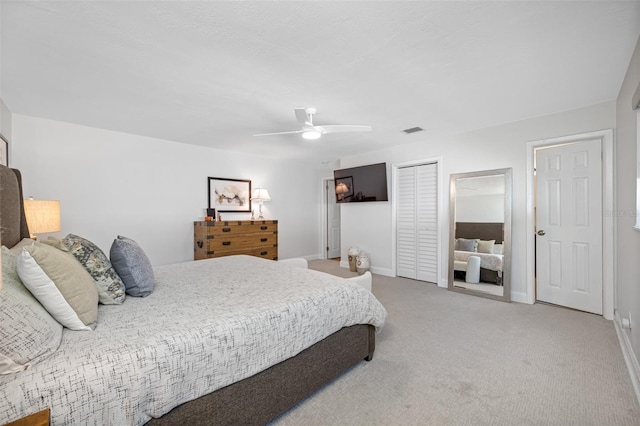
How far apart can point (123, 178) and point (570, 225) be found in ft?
19.0

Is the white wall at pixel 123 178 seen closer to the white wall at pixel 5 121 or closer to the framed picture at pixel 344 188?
the white wall at pixel 5 121

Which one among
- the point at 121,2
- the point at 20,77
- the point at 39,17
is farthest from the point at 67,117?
the point at 121,2

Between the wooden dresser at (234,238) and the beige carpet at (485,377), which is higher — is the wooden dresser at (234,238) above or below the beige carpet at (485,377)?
above

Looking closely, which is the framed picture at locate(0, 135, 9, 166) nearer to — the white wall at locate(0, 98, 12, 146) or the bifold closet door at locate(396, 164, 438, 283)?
the white wall at locate(0, 98, 12, 146)

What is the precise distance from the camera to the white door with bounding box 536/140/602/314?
122 inches

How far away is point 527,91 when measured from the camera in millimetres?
2762

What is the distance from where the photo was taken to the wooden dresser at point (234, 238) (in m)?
4.45

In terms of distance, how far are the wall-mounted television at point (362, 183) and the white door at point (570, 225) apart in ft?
7.18

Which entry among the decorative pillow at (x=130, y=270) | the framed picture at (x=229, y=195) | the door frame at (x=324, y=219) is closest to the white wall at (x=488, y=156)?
the door frame at (x=324, y=219)

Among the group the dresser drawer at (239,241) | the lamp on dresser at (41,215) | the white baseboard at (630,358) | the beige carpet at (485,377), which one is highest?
the lamp on dresser at (41,215)

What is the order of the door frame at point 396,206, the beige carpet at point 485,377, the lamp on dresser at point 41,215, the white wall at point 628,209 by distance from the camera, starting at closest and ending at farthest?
the beige carpet at point 485,377 < the white wall at point 628,209 < the lamp on dresser at point 41,215 < the door frame at point 396,206

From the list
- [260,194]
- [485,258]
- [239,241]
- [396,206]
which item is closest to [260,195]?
[260,194]

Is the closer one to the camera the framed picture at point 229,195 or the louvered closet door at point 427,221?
the louvered closet door at point 427,221

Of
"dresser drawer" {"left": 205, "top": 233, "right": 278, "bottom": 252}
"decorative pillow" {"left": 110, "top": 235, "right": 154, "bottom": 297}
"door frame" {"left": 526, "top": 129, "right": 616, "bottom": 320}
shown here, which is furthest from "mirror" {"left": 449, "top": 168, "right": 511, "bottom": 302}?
"decorative pillow" {"left": 110, "top": 235, "right": 154, "bottom": 297}
